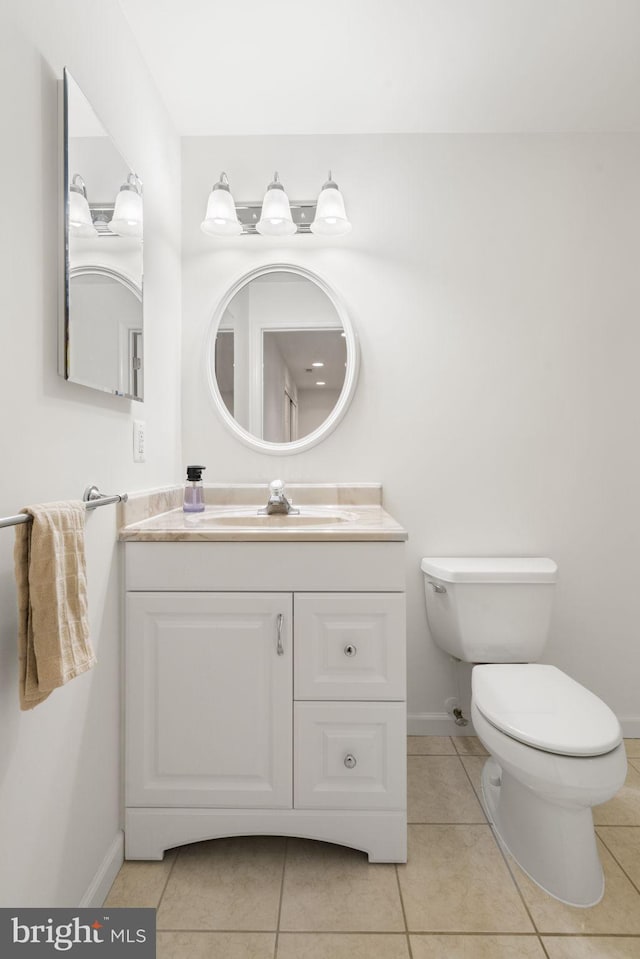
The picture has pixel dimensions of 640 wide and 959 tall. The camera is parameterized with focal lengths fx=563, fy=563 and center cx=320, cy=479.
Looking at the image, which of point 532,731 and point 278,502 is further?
point 278,502

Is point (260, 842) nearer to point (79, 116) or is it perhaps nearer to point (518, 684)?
point (518, 684)

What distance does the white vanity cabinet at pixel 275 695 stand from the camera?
1445 mm

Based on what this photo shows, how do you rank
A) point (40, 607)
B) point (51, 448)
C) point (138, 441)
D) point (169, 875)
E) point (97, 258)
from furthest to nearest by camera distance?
point (138, 441) → point (169, 875) → point (97, 258) → point (51, 448) → point (40, 607)

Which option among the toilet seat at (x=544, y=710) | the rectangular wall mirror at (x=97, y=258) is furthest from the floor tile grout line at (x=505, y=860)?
the rectangular wall mirror at (x=97, y=258)

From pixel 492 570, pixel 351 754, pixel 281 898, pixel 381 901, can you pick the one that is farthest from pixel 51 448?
pixel 492 570

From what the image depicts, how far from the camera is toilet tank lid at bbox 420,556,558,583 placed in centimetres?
187

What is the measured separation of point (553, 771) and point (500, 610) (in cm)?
62

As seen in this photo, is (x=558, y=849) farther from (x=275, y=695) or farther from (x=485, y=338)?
(x=485, y=338)

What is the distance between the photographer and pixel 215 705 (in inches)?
57.0

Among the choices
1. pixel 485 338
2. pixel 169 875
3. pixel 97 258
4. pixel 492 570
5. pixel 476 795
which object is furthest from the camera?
pixel 485 338

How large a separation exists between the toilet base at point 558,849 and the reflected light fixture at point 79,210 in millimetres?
1726

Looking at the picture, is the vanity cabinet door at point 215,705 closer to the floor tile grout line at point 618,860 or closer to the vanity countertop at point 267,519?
the vanity countertop at point 267,519

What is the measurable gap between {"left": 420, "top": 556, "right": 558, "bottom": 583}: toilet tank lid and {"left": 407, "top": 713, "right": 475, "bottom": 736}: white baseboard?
1.89 feet

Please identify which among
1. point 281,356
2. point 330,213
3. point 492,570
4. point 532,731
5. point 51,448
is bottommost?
point 532,731
